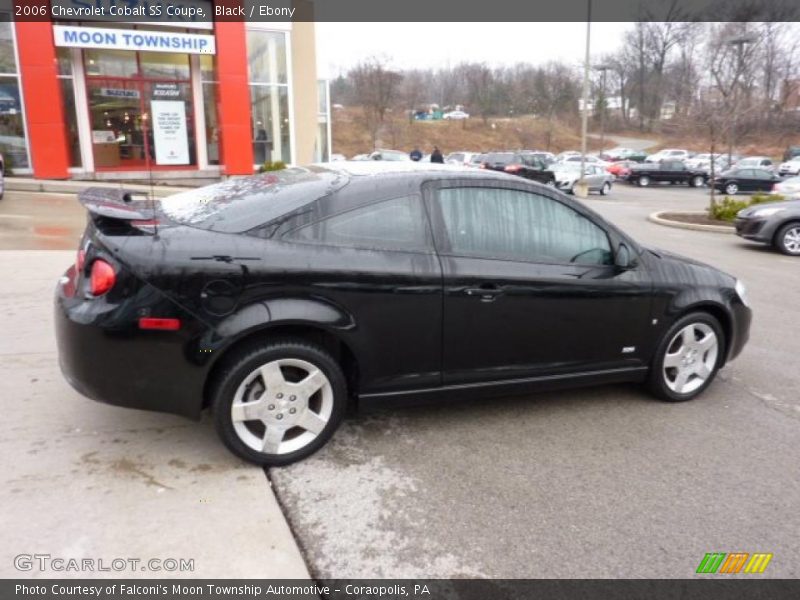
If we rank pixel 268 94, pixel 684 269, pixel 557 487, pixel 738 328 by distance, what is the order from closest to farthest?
pixel 557 487, pixel 684 269, pixel 738 328, pixel 268 94

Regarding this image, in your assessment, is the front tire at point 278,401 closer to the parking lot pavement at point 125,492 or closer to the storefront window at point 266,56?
the parking lot pavement at point 125,492

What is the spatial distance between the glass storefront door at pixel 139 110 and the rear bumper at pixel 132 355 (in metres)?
15.4

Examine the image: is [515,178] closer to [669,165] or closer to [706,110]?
[706,110]

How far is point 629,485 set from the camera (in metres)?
3.22


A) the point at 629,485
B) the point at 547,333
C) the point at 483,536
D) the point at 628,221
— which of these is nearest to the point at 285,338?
the point at 483,536

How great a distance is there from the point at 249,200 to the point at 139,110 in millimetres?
16655

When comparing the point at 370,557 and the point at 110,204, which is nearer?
the point at 370,557

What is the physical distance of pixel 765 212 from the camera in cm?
1145

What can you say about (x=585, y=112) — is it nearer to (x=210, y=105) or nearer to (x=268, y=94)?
(x=268, y=94)

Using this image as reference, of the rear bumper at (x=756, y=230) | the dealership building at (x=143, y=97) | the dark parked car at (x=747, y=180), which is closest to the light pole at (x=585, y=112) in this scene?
the dark parked car at (x=747, y=180)

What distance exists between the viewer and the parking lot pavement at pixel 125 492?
101 inches

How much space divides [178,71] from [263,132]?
9.78ft

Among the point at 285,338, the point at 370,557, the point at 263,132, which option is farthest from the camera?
the point at 263,132

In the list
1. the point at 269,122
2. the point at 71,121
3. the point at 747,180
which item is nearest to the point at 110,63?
the point at 71,121
